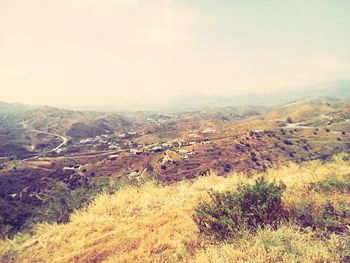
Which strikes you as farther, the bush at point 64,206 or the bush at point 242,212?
the bush at point 64,206

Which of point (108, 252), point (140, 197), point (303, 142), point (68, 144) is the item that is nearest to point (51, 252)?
point (108, 252)

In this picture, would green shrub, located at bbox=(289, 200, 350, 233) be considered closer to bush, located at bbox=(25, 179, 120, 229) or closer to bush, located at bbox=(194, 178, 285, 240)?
bush, located at bbox=(194, 178, 285, 240)

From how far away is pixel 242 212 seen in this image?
21.6ft

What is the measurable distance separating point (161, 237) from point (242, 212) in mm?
1944

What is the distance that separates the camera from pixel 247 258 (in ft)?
16.4

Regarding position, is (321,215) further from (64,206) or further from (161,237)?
(64,206)

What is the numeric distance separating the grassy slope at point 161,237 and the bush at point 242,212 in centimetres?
38

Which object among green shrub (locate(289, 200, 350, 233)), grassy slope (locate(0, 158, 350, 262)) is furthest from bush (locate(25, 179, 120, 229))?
green shrub (locate(289, 200, 350, 233))

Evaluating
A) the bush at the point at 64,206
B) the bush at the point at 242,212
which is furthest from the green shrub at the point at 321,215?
the bush at the point at 64,206

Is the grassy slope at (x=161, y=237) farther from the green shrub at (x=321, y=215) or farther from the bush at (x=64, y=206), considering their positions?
the bush at (x=64, y=206)

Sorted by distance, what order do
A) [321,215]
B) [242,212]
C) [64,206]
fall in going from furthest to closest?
[64,206], [242,212], [321,215]


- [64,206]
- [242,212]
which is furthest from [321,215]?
[64,206]

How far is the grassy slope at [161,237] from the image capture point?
5.10 meters

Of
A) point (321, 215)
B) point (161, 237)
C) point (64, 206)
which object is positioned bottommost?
point (64, 206)
